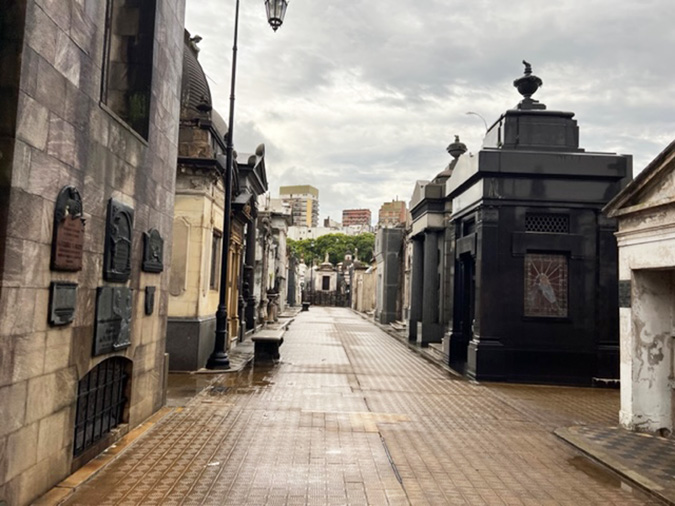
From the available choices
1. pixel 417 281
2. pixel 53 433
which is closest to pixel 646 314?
pixel 53 433

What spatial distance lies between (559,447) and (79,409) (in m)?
6.00

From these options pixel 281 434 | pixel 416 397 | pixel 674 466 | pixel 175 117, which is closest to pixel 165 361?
pixel 281 434

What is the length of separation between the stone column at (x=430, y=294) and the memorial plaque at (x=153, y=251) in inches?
514

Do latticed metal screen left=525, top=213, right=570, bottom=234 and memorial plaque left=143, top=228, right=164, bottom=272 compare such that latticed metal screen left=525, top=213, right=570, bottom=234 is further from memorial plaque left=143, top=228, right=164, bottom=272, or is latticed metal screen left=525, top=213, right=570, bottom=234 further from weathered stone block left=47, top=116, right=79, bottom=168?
weathered stone block left=47, top=116, right=79, bottom=168

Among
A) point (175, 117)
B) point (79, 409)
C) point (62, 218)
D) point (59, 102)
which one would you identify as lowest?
point (79, 409)

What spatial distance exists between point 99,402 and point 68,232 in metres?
2.40

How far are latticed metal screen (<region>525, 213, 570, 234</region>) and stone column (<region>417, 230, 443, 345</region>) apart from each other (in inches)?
263

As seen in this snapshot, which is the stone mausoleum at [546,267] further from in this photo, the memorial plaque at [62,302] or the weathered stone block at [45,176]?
the weathered stone block at [45,176]

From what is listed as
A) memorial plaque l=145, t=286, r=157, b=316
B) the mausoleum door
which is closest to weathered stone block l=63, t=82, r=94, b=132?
memorial plaque l=145, t=286, r=157, b=316

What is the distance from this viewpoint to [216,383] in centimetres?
1120

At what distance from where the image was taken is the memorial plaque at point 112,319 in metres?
6.00

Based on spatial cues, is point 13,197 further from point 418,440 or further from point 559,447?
point 559,447

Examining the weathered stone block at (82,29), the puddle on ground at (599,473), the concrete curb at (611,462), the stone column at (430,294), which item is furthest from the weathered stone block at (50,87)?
the stone column at (430,294)

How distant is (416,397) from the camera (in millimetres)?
10289
